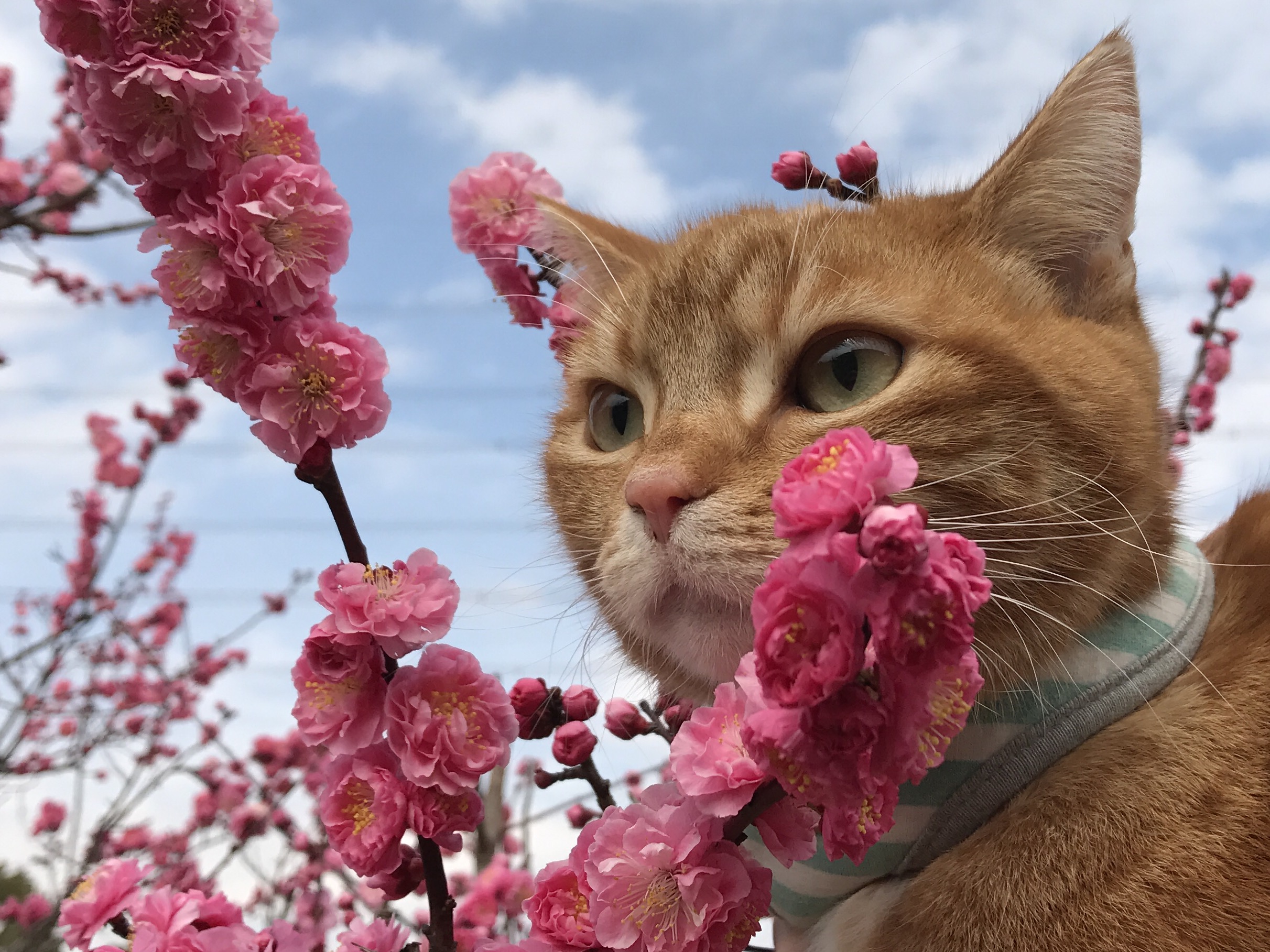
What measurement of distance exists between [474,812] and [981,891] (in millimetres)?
532

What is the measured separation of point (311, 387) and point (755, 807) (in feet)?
2.01

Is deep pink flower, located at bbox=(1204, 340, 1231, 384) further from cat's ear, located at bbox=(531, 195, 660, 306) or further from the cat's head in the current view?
cat's ear, located at bbox=(531, 195, 660, 306)

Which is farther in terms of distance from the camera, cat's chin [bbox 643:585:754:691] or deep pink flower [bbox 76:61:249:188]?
cat's chin [bbox 643:585:754:691]

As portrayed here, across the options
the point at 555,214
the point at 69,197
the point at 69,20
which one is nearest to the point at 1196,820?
the point at 555,214

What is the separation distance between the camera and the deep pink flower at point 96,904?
105 centimetres

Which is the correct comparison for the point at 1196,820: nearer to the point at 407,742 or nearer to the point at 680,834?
the point at 680,834

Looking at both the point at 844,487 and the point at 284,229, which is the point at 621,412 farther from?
the point at 844,487

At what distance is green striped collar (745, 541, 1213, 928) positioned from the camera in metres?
0.96

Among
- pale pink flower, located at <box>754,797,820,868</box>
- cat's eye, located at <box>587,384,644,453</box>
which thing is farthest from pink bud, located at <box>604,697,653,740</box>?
pale pink flower, located at <box>754,797,820,868</box>

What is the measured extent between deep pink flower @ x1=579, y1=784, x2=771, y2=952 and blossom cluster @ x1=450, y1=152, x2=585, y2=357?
100 centimetres

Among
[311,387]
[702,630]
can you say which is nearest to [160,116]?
[311,387]

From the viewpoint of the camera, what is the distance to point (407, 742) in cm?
88

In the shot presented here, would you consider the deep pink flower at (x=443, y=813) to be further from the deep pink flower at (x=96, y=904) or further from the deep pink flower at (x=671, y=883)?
the deep pink flower at (x=96, y=904)

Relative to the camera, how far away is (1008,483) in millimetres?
952
